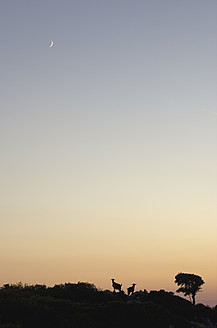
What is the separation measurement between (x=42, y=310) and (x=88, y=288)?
17994mm

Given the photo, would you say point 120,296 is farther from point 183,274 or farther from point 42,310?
point 183,274

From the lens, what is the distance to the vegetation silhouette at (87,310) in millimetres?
35594

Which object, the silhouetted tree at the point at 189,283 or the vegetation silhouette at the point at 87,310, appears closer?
the vegetation silhouette at the point at 87,310

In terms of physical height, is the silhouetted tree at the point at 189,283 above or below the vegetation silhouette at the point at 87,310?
above

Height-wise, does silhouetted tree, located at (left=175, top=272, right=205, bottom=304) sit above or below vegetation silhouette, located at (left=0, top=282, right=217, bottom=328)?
above

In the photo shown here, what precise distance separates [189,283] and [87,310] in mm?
54255

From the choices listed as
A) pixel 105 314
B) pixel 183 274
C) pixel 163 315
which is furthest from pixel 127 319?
pixel 183 274

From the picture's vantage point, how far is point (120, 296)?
54.9 m

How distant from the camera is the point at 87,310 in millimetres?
40688

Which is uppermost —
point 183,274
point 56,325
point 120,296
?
point 183,274

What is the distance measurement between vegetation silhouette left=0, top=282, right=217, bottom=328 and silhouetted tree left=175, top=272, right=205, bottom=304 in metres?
29.1

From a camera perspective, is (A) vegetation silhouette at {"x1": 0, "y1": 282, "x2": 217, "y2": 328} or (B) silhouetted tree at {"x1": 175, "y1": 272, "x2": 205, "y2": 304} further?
(B) silhouetted tree at {"x1": 175, "y1": 272, "x2": 205, "y2": 304}

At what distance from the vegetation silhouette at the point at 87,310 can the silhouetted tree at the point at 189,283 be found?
29055mm

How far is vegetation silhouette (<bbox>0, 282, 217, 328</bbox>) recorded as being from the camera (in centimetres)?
3559
